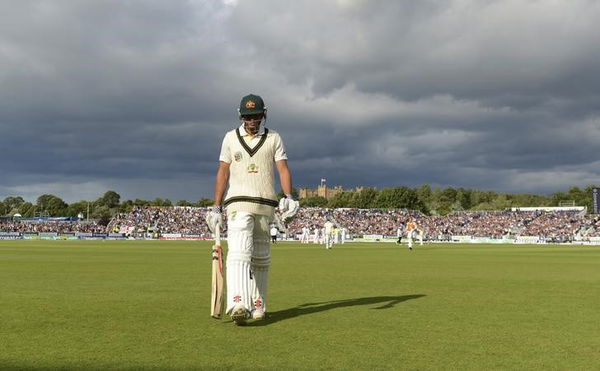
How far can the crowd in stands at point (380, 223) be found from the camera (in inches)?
3494

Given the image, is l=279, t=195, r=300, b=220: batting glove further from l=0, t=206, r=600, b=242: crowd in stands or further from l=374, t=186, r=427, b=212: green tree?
l=374, t=186, r=427, b=212: green tree

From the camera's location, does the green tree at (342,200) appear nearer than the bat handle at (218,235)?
No

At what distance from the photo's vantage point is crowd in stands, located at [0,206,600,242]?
88.8 m

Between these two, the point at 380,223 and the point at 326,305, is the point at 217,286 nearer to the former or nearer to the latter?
the point at 326,305

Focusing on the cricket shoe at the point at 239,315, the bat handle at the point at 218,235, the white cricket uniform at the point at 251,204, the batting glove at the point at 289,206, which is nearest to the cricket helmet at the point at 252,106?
the white cricket uniform at the point at 251,204

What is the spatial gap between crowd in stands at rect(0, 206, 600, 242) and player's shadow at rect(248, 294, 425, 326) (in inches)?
2939

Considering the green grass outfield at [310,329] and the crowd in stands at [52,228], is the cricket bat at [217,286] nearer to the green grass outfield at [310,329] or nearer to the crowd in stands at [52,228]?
the green grass outfield at [310,329]

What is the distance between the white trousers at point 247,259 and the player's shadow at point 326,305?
28 cm

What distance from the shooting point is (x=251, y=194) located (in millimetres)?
8117

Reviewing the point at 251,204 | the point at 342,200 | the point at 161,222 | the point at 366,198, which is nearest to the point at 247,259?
the point at 251,204

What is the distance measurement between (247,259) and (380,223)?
94.6m

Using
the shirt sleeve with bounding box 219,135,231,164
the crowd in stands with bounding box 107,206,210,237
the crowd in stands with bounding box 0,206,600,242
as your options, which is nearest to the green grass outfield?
the shirt sleeve with bounding box 219,135,231,164

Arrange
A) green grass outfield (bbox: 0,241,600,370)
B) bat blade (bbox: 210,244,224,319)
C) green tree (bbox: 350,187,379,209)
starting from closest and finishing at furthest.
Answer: green grass outfield (bbox: 0,241,600,370) < bat blade (bbox: 210,244,224,319) < green tree (bbox: 350,187,379,209)

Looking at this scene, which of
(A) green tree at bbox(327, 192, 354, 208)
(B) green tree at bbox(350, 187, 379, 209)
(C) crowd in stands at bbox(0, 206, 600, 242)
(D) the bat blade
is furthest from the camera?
(A) green tree at bbox(327, 192, 354, 208)
